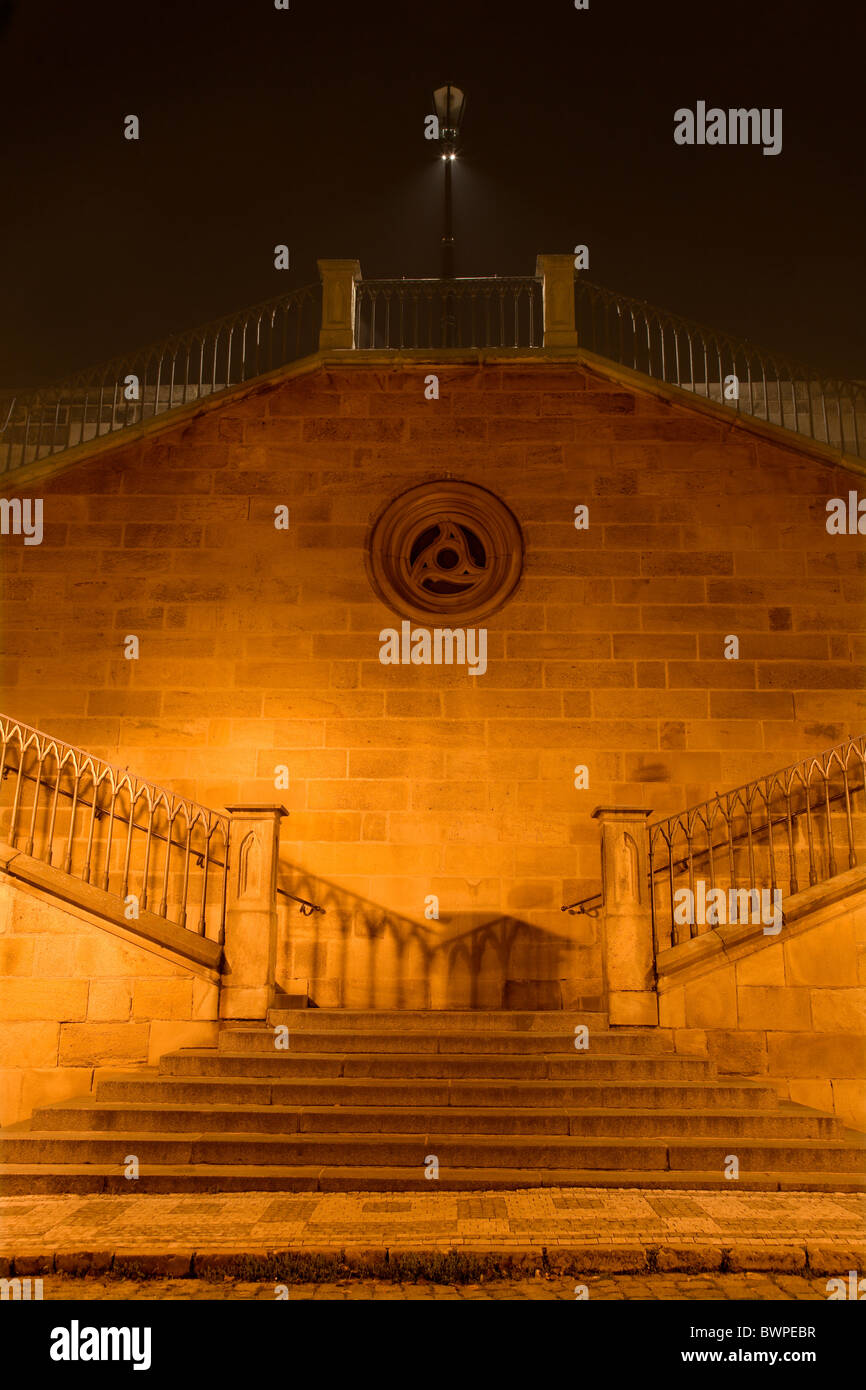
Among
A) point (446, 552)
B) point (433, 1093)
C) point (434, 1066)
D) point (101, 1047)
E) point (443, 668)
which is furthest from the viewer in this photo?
point (446, 552)

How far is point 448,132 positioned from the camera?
16531 millimetres

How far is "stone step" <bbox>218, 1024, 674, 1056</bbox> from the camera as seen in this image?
8281mm

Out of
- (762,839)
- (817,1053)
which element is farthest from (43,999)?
(762,839)

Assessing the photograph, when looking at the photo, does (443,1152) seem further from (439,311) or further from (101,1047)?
(439,311)

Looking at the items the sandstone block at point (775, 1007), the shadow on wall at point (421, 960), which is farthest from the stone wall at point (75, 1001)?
the sandstone block at point (775, 1007)

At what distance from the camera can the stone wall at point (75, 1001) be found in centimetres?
827

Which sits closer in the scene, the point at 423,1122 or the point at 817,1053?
the point at 423,1122

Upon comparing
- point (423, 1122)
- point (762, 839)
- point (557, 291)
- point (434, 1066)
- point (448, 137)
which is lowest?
point (423, 1122)

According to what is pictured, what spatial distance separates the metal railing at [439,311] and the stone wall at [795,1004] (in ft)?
24.1

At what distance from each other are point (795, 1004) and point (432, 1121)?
9.55 ft

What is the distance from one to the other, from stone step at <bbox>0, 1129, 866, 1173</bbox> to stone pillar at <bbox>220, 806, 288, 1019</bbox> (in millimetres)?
1769

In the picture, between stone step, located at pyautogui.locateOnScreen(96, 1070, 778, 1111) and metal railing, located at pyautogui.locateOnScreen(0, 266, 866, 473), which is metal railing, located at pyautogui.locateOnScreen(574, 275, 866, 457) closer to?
metal railing, located at pyautogui.locateOnScreen(0, 266, 866, 473)

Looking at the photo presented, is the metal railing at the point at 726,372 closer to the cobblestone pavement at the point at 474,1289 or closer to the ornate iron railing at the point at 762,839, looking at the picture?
the ornate iron railing at the point at 762,839

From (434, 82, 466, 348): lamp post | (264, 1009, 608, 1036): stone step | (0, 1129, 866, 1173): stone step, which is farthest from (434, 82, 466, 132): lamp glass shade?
(0, 1129, 866, 1173): stone step
